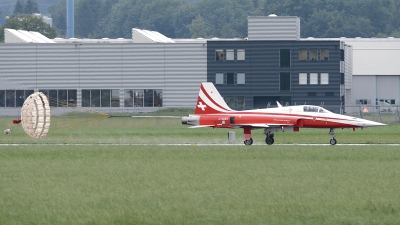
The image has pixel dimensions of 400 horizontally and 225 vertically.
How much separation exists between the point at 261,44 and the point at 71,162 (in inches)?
2295

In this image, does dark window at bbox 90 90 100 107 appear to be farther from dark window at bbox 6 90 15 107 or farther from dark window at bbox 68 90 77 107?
dark window at bbox 6 90 15 107

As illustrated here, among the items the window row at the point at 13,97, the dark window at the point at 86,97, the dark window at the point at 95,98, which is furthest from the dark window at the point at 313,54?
the window row at the point at 13,97

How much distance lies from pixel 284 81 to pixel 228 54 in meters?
6.12

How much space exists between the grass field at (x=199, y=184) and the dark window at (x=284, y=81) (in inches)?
1918

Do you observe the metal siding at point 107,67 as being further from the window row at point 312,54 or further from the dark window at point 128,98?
the window row at point 312,54

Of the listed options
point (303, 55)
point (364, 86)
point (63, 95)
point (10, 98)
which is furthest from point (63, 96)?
point (364, 86)

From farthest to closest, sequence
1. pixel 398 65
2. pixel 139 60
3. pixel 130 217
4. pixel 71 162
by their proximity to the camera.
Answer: pixel 398 65
pixel 139 60
pixel 71 162
pixel 130 217

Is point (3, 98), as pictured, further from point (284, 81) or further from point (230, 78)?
point (284, 81)

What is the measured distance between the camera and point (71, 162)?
109ft

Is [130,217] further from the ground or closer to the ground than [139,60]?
closer to the ground

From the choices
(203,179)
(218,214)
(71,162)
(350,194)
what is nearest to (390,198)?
(350,194)

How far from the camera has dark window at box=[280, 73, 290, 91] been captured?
90.4 meters

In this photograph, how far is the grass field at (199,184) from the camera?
19547 millimetres

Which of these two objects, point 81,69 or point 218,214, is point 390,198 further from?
point 81,69
